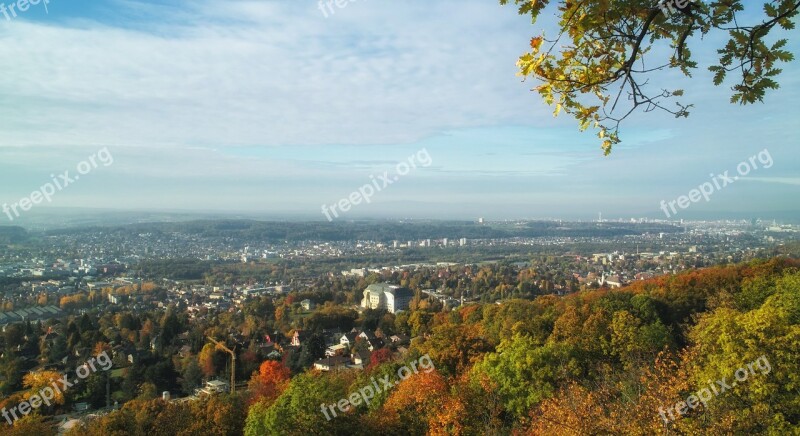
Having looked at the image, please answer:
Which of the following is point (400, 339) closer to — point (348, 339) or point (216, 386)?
point (348, 339)

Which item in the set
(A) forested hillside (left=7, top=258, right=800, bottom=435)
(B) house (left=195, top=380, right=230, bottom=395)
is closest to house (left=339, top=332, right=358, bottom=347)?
(B) house (left=195, top=380, right=230, bottom=395)

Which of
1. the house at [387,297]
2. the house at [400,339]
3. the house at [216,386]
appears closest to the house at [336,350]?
the house at [400,339]

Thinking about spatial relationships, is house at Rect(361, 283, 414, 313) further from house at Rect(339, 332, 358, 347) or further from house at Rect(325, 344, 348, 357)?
house at Rect(325, 344, 348, 357)

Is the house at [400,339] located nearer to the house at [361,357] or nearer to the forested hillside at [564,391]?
the house at [361,357]

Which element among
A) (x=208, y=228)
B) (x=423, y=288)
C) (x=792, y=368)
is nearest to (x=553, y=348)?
(x=792, y=368)

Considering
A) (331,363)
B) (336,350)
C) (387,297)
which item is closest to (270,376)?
(331,363)

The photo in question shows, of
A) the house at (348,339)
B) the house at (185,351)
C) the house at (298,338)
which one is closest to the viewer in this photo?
the house at (185,351)
